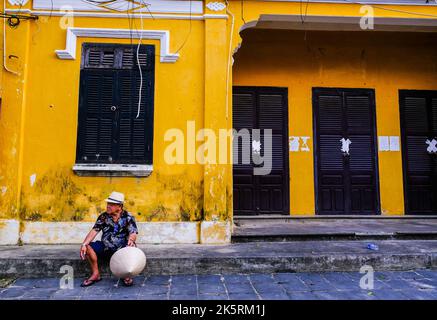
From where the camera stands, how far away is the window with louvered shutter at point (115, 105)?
5770mm

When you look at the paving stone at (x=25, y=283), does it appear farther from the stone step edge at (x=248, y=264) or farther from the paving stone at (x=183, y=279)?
the paving stone at (x=183, y=279)

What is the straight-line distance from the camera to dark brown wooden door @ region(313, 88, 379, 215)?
772 centimetres

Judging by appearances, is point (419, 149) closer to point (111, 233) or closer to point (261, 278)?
point (261, 278)

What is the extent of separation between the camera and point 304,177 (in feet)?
25.5

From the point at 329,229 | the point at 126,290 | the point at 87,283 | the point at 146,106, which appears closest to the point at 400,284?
the point at 329,229

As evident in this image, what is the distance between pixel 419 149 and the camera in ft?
26.3

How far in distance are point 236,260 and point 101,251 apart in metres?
1.85

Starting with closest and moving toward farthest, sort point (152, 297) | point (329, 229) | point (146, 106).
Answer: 1. point (152, 297)
2. point (146, 106)
3. point (329, 229)

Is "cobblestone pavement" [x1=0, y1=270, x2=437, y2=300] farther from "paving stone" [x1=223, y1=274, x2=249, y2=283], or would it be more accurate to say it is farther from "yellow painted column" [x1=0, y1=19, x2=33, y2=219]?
"yellow painted column" [x1=0, y1=19, x2=33, y2=219]

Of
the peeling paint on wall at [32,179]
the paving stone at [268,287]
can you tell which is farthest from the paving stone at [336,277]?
the peeling paint on wall at [32,179]

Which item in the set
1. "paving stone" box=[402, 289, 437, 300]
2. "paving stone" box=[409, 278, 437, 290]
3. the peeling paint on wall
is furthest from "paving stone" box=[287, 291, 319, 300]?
→ the peeling paint on wall

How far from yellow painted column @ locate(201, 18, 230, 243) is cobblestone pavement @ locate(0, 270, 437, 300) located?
1042 mm

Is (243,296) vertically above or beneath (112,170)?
beneath
